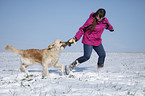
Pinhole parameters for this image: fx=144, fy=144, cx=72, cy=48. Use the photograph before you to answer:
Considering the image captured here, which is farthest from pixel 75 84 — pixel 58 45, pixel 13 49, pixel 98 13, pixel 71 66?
pixel 13 49

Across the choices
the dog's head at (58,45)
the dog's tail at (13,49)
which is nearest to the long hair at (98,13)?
the dog's head at (58,45)

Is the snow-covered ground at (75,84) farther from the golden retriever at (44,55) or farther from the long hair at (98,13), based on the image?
the long hair at (98,13)

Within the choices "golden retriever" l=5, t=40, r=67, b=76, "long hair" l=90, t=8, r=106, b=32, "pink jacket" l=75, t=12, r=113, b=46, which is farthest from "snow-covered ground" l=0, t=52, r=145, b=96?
"long hair" l=90, t=8, r=106, b=32

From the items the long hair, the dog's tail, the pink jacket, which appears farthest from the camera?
the dog's tail

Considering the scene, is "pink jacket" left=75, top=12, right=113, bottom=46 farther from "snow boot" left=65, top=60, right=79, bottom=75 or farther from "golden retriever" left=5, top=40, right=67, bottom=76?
"snow boot" left=65, top=60, right=79, bottom=75

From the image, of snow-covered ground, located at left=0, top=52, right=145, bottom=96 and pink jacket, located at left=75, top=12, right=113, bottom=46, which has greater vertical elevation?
pink jacket, located at left=75, top=12, right=113, bottom=46

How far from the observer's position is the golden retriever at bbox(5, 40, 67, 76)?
573cm

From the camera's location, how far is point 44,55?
5.93m

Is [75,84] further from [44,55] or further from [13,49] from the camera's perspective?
[13,49]

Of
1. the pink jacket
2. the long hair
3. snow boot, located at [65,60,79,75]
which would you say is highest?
the long hair

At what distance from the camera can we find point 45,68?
576 centimetres

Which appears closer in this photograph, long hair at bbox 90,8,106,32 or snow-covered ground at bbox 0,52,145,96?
snow-covered ground at bbox 0,52,145,96

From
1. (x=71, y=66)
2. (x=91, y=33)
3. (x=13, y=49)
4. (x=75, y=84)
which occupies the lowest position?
(x=75, y=84)

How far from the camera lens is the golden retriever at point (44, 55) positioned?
226 inches
